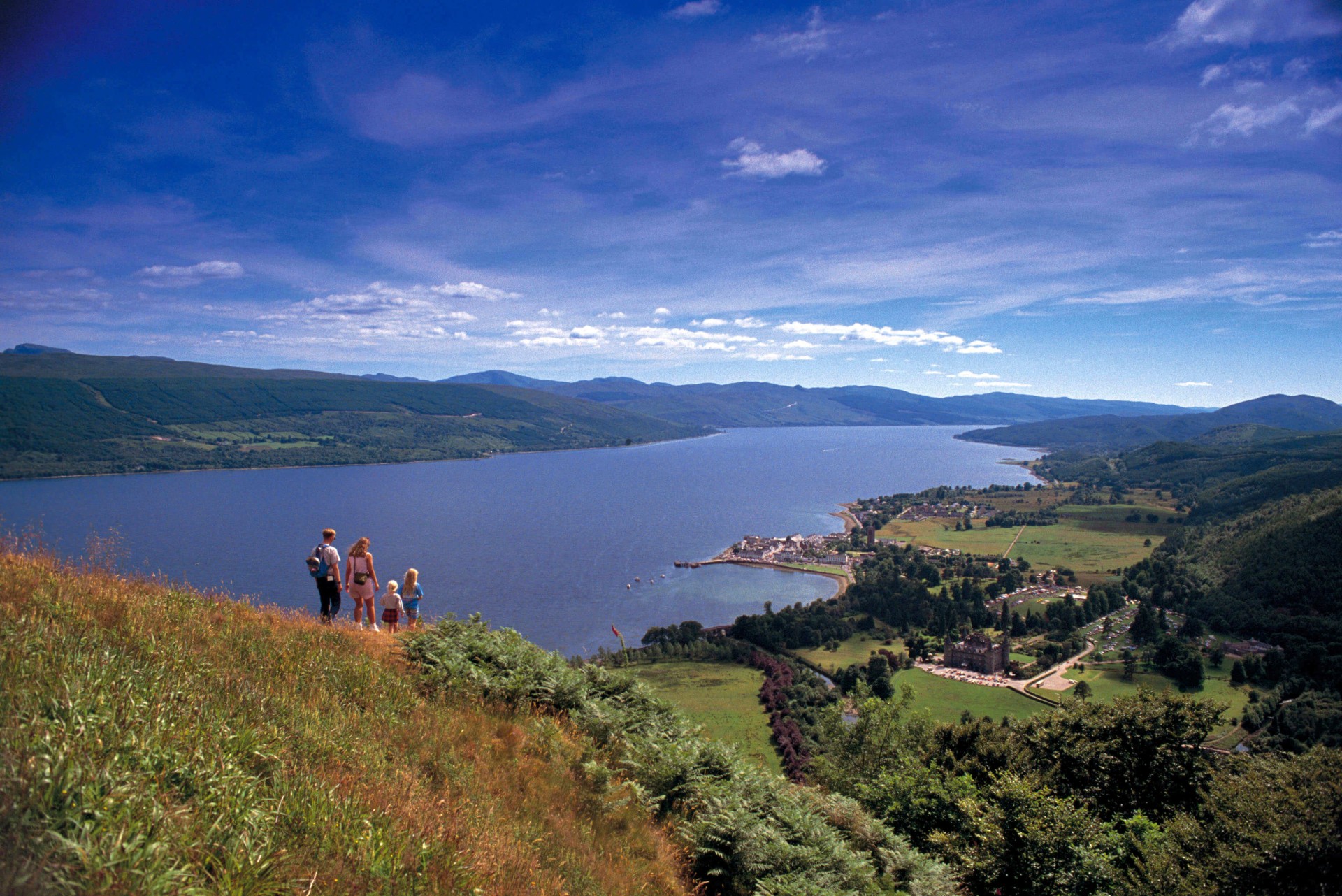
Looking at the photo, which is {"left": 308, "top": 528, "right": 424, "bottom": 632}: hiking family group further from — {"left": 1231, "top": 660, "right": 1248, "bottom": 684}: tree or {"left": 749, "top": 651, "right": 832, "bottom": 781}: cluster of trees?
{"left": 1231, "top": 660, "right": 1248, "bottom": 684}: tree

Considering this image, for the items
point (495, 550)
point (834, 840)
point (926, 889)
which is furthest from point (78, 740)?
point (495, 550)

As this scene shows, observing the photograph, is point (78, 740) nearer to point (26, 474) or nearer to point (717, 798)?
point (717, 798)

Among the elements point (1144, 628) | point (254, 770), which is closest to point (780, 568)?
point (1144, 628)

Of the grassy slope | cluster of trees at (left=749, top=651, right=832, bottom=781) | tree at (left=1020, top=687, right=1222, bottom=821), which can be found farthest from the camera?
cluster of trees at (left=749, top=651, right=832, bottom=781)

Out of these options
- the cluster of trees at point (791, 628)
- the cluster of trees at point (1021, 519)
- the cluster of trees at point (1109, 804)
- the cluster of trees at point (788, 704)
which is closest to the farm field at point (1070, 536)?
the cluster of trees at point (1021, 519)

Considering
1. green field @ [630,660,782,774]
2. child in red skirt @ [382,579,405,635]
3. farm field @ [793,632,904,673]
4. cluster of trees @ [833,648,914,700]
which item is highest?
child in red skirt @ [382,579,405,635]

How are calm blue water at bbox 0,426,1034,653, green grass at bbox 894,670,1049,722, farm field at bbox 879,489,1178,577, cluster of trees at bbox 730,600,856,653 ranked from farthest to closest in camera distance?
1. farm field at bbox 879,489,1178,577
2. calm blue water at bbox 0,426,1034,653
3. cluster of trees at bbox 730,600,856,653
4. green grass at bbox 894,670,1049,722

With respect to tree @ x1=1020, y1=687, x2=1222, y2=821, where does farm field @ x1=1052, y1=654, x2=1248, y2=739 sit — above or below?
below

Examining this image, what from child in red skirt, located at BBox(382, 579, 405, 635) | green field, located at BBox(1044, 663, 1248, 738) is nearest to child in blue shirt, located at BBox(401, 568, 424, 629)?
child in red skirt, located at BBox(382, 579, 405, 635)
